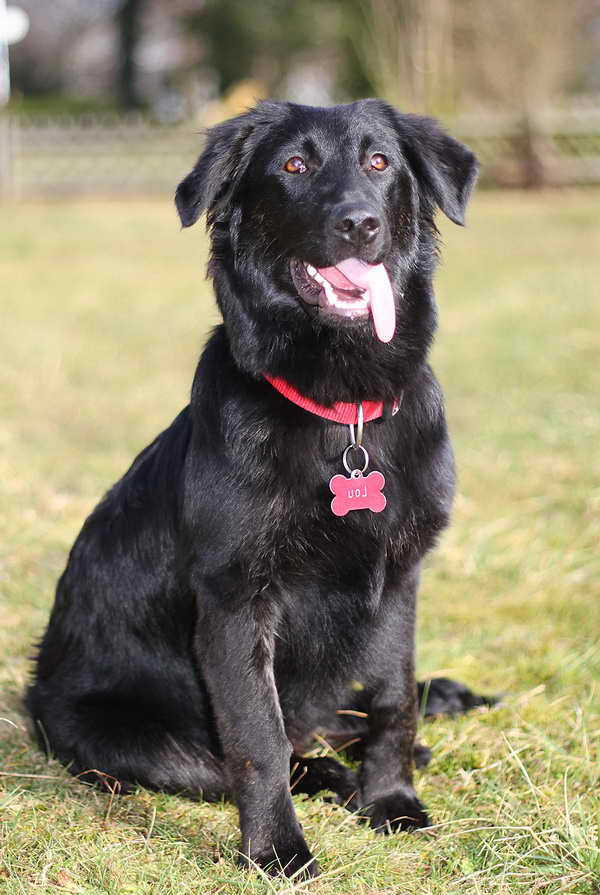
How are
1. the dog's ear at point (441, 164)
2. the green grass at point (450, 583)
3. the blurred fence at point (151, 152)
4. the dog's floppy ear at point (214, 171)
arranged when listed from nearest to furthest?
the green grass at point (450, 583) < the dog's floppy ear at point (214, 171) < the dog's ear at point (441, 164) < the blurred fence at point (151, 152)

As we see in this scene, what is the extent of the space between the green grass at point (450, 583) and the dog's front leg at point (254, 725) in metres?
0.09

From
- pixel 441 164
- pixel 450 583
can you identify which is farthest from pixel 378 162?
pixel 450 583

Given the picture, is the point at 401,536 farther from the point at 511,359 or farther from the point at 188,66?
the point at 188,66

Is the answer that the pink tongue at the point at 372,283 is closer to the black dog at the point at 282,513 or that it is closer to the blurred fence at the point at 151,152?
the black dog at the point at 282,513

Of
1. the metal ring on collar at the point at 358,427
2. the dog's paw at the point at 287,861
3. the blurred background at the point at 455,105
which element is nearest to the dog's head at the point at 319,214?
the metal ring on collar at the point at 358,427

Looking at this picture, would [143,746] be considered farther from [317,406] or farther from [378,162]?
[378,162]

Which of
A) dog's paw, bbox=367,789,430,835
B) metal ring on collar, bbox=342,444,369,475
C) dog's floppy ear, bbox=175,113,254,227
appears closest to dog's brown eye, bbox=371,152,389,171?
dog's floppy ear, bbox=175,113,254,227

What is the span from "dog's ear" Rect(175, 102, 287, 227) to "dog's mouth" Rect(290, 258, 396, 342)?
275 mm

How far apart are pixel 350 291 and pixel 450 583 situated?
204 cm

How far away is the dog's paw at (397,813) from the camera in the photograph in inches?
103

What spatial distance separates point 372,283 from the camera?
255 centimetres

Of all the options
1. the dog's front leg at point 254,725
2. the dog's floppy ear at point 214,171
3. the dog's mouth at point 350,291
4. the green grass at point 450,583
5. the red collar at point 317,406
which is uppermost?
the dog's floppy ear at point 214,171

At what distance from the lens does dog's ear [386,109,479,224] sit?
2.73 metres

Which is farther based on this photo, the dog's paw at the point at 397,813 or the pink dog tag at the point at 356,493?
the dog's paw at the point at 397,813
